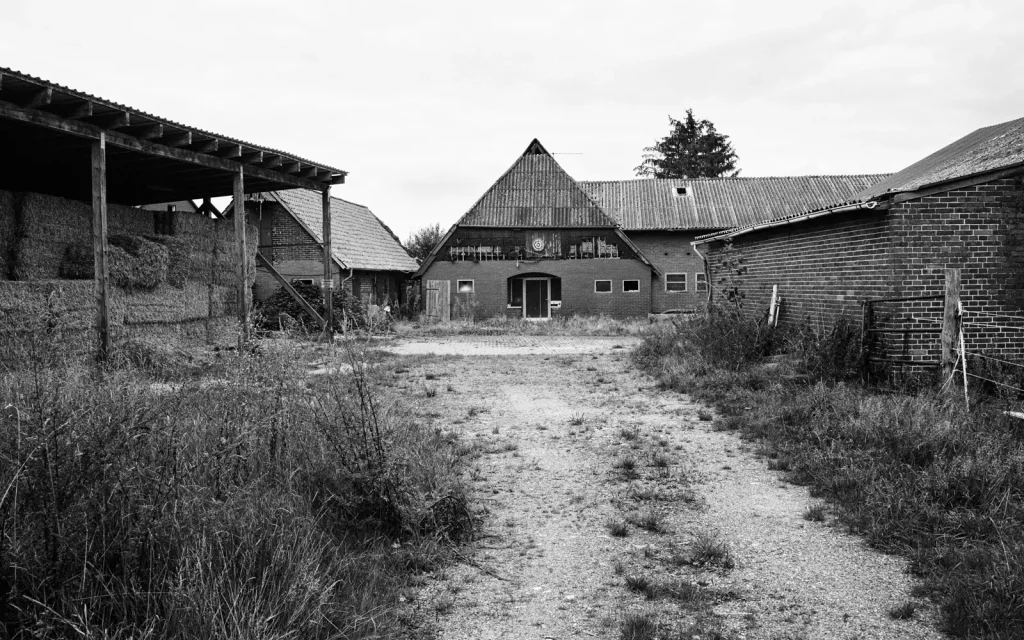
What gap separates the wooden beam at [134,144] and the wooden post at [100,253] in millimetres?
281

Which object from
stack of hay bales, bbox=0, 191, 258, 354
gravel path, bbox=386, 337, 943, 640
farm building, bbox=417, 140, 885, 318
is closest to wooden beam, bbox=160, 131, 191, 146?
stack of hay bales, bbox=0, 191, 258, 354

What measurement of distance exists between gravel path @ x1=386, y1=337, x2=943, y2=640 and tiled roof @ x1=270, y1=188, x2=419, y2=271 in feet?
58.0

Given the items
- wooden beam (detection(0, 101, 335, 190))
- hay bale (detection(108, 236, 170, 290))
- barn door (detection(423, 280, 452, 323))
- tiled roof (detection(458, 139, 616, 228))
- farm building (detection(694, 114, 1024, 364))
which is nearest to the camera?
wooden beam (detection(0, 101, 335, 190))

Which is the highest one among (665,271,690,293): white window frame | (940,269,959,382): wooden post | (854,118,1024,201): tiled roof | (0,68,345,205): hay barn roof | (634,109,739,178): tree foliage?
(634,109,739,178): tree foliage

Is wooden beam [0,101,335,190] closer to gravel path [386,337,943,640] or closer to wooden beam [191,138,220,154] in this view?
wooden beam [191,138,220,154]

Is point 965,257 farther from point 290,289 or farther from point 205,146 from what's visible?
point 290,289

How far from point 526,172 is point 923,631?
2781cm

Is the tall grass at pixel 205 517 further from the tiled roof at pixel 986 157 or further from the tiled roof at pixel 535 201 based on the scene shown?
the tiled roof at pixel 535 201

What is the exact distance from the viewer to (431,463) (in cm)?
575

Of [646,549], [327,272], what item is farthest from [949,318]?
[327,272]

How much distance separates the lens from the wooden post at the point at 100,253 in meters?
10.3

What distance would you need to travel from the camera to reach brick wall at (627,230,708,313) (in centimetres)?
2983

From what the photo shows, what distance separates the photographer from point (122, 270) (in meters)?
11.3

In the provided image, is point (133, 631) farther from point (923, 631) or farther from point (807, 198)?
point (807, 198)
